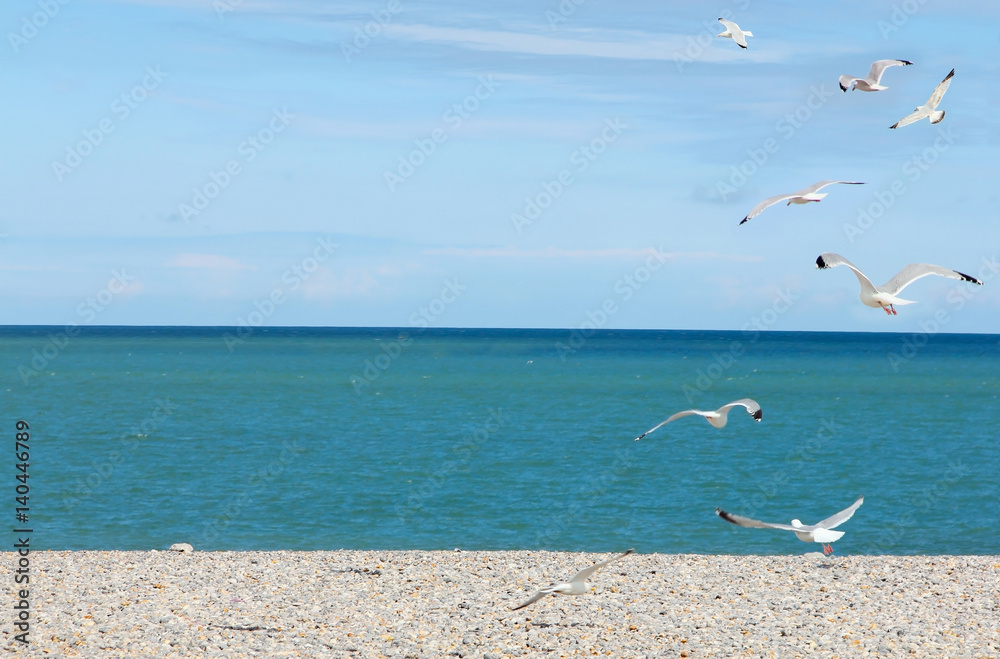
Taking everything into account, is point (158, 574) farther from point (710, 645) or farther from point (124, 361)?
point (124, 361)

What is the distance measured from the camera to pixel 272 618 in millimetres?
12930

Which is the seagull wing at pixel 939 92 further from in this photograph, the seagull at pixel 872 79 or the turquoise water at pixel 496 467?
the turquoise water at pixel 496 467

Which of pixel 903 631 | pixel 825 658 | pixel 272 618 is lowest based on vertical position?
pixel 903 631

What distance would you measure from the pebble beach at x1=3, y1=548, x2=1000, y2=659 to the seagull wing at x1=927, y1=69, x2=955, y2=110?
621cm

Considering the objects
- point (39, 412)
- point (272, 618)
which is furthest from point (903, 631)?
point (39, 412)

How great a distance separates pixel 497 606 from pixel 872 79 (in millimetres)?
8120

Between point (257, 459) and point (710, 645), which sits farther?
point (257, 459)

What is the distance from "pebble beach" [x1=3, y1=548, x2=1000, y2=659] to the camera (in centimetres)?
1177

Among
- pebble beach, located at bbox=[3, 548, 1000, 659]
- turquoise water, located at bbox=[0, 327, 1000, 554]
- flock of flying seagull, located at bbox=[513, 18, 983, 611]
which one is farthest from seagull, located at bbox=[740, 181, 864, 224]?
turquoise water, located at bbox=[0, 327, 1000, 554]

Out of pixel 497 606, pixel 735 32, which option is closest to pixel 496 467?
pixel 497 606

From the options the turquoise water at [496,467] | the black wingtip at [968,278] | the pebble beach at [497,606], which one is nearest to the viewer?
the black wingtip at [968,278]

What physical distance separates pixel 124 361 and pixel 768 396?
260 feet

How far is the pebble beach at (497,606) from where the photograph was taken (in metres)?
11.8

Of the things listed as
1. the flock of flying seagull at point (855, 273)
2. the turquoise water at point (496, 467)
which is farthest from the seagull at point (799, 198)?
the turquoise water at point (496, 467)
